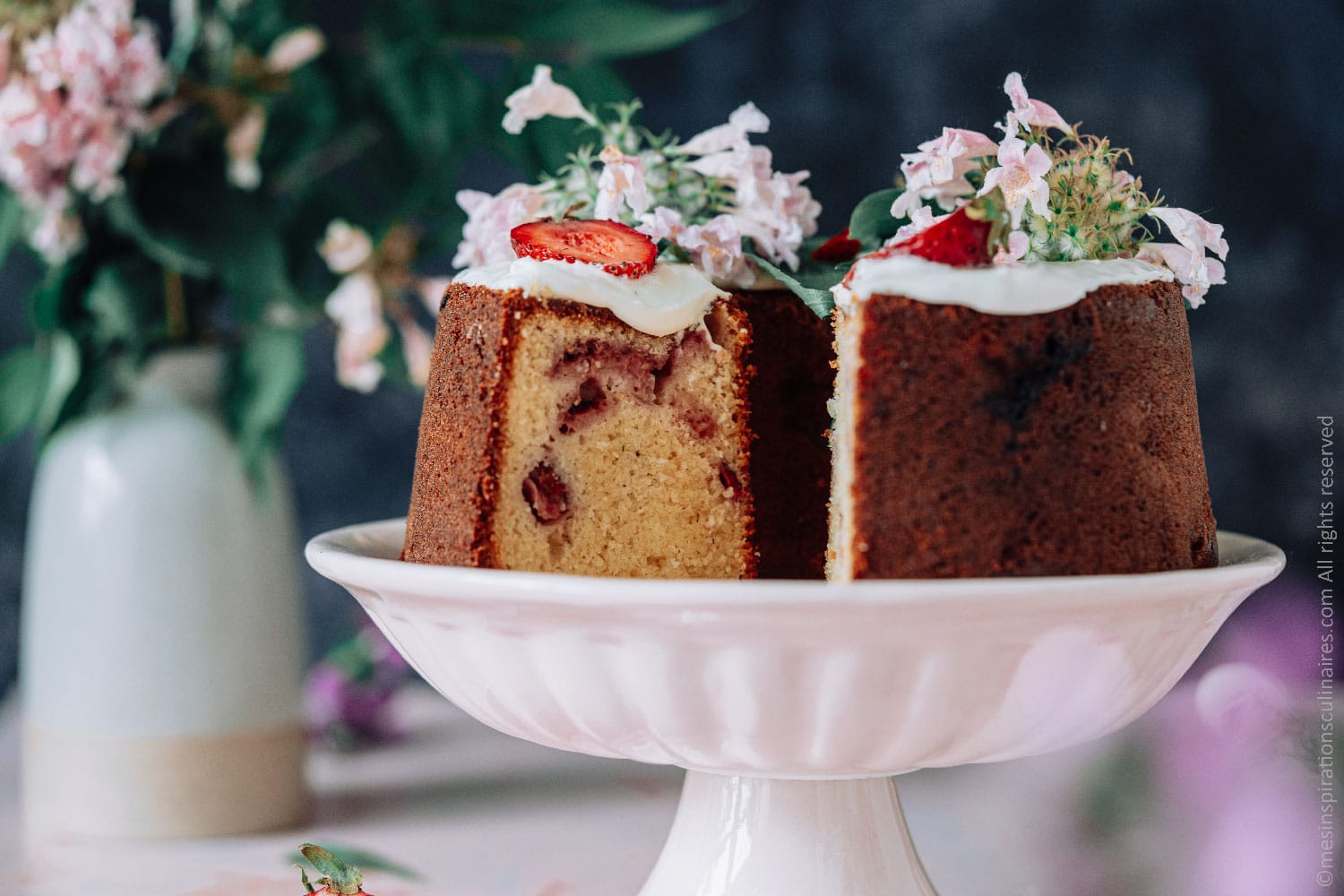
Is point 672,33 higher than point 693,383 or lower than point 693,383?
higher

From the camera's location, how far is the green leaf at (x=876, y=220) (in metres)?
1.14

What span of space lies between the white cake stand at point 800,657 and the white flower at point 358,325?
22.6 inches

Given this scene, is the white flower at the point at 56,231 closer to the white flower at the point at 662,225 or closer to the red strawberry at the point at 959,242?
the white flower at the point at 662,225

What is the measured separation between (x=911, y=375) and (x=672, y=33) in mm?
796

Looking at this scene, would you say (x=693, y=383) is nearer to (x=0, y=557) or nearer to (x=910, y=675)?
(x=910, y=675)

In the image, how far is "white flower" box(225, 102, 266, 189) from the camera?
153cm

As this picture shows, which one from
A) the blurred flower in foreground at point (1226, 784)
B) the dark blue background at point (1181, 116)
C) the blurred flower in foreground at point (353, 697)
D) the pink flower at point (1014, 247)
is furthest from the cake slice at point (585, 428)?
the dark blue background at point (1181, 116)

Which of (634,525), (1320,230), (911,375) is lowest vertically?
(634,525)

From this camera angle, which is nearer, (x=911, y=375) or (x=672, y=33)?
(x=911, y=375)

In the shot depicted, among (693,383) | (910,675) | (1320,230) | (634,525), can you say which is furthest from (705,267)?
(1320,230)

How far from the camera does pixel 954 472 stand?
909 millimetres

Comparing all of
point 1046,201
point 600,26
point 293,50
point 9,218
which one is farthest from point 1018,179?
point 9,218

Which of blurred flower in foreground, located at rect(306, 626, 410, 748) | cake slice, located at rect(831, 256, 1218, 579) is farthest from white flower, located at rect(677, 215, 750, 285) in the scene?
blurred flower in foreground, located at rect(306, 626, 410, 748)

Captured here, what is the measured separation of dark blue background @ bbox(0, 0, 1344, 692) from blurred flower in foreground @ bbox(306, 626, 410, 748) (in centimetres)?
53
